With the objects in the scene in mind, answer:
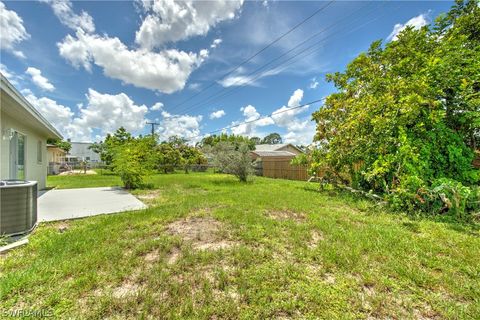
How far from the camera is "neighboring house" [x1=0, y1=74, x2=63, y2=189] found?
4.20m

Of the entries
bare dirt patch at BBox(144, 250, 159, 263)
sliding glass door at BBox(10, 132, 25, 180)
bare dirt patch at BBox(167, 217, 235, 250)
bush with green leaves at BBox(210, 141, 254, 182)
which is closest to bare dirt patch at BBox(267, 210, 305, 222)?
bare dirt patch at BBox(167, 217, 235, 250)

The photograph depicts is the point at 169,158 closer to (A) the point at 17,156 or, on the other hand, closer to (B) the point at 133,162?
(B) the point at 133,162

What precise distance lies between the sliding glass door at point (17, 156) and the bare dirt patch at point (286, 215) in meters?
7.50

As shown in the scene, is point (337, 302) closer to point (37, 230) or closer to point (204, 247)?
point (204, 247)

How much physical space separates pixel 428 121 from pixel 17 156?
12184mm

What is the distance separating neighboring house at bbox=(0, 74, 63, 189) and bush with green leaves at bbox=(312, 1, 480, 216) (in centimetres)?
858

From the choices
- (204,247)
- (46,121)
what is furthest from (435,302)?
(46,121)

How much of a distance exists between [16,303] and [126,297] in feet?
3.19

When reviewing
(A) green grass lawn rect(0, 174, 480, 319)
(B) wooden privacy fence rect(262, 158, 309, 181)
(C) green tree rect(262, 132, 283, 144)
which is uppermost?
(C) green tree rect(262, 132, 283, 144)

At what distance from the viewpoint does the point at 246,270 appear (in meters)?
2.43

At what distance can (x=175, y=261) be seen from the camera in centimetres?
263

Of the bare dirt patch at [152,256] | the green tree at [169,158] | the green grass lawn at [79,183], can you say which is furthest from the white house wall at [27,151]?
the green tree at [169,158]

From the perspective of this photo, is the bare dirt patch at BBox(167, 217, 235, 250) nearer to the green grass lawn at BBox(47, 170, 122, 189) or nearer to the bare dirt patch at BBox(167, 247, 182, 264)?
the bare dirt patch at BBox(167, 247, 182, 264)

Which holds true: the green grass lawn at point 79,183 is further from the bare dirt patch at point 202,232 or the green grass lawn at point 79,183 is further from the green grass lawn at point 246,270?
the bare dirt patch at point 202,232
